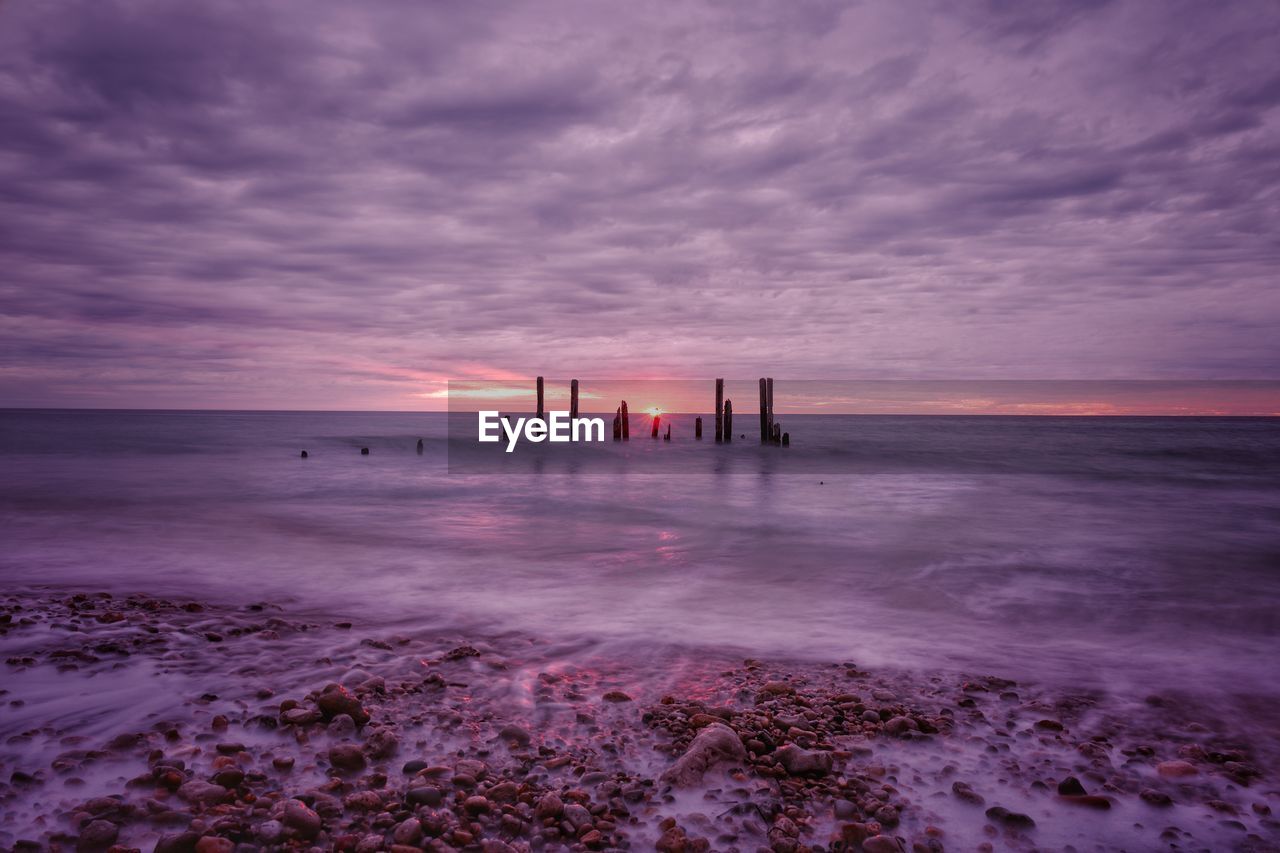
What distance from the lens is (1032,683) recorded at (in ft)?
17.4

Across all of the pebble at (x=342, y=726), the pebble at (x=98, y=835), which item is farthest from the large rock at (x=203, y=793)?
the pebble at (x=342, y=726)

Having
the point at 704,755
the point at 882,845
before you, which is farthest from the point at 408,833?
the point at 882,845

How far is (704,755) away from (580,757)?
2.23 feet

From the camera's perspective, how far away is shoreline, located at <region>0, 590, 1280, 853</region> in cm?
305

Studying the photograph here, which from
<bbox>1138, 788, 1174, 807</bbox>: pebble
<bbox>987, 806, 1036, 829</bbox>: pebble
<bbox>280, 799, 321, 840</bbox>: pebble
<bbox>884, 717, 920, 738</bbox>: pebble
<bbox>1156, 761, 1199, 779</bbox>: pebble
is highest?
<bbox>280, 799, 321, 840</bbox>: pebble

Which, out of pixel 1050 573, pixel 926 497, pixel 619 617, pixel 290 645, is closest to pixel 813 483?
pixel 926 497

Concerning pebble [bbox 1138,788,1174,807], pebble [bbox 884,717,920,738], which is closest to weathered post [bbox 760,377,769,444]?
pebble [bbox 884,717,920,738]

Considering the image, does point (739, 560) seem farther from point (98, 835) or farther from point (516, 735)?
point (98, 835)

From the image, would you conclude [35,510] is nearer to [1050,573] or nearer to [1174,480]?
[1050,573]

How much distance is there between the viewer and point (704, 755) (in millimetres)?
3594

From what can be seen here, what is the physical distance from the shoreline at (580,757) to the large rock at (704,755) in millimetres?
12

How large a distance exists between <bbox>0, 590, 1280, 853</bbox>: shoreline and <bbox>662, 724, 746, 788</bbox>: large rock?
0.01 metres

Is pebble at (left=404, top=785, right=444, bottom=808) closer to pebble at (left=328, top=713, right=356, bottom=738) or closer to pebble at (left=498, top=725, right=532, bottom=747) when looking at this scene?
pebble at (left=498, top=725, right=532, bottom=747)

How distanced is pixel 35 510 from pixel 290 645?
14.3m
